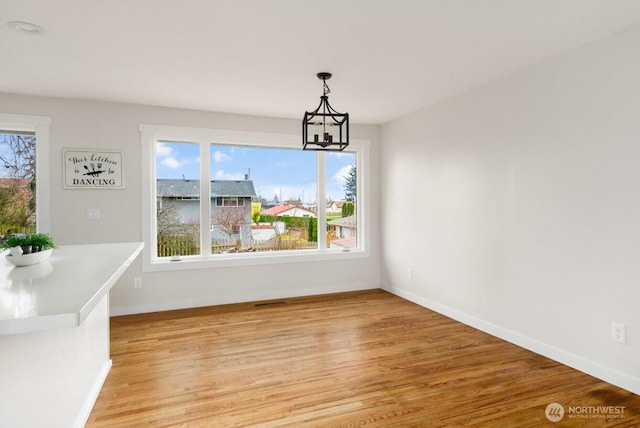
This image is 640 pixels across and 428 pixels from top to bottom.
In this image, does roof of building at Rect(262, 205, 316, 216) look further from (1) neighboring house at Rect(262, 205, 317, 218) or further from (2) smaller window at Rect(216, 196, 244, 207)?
(2) smaller window at Rect(216, 196, 244, 207)

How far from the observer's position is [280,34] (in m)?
2.51

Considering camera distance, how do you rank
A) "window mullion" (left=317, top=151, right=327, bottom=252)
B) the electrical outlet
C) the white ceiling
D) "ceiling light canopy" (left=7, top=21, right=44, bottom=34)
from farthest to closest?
1. "window mullion" (left=317, top=151, right=327, bottom=252)
2. the electrical outlet
3. "ceiling light canopy" (left=7, top=21, right=44, bottom=34)
4. the white ceiling

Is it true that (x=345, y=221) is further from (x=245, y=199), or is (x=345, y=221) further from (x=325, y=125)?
(x=325, y=125)

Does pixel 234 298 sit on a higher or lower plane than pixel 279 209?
lower

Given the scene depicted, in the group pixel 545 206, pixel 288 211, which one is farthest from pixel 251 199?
pixel 545 206

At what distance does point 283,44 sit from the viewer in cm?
266

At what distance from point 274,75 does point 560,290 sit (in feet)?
9.46

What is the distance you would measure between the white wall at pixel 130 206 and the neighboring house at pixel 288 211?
0.68 m

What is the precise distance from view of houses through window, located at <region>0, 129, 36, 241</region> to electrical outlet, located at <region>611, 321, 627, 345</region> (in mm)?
5203

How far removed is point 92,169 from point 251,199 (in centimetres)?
179

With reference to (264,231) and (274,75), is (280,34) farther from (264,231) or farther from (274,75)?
(264,231)

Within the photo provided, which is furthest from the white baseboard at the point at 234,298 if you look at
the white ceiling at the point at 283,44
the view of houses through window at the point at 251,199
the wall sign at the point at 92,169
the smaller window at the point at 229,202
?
the white ceiling at the point at 283,44

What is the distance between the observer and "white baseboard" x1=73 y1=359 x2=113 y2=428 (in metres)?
2.07

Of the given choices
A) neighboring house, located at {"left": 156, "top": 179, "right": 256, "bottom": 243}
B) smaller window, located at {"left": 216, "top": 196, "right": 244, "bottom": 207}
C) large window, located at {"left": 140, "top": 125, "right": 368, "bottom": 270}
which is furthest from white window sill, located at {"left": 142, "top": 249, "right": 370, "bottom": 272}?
smaller window, located at {"left": 216, "top": 196, "right": 244, "bottom": 207}
